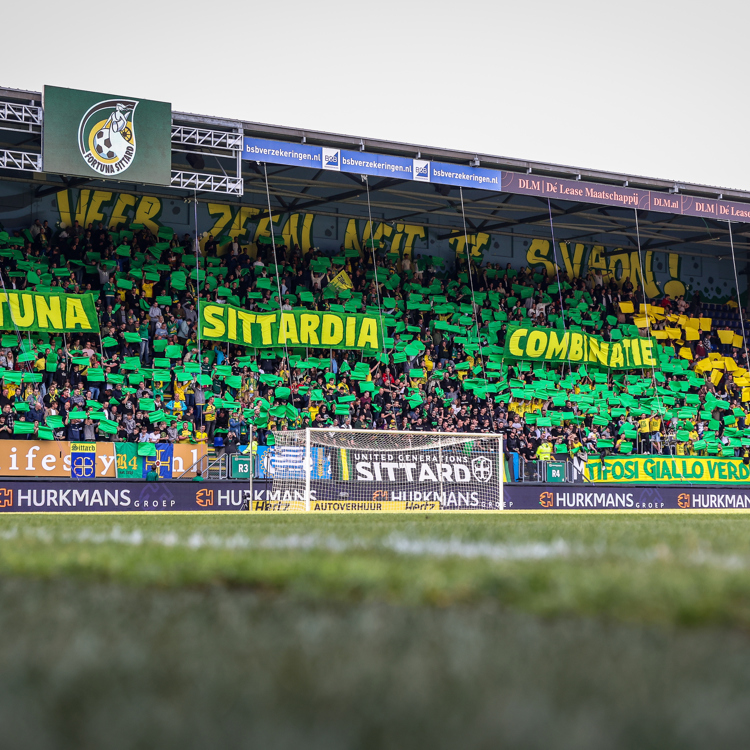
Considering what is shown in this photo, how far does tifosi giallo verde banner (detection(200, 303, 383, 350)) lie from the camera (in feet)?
76.9

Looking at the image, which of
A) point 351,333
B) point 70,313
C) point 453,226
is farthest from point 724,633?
point 453,226

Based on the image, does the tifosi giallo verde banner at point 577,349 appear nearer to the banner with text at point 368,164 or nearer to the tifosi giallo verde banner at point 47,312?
the banner with text at point 368,164

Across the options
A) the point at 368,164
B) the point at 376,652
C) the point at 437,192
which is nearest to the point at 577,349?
the point at 437,192

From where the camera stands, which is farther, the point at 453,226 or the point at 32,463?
the point at 453,226

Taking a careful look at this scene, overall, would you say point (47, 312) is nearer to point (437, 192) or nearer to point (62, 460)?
point (62, 460)

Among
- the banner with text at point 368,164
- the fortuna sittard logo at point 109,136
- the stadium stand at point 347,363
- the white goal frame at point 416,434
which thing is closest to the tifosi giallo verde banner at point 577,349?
the stadium stand at point 347,363

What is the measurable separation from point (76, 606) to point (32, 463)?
16820mm

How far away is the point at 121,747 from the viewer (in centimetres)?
155

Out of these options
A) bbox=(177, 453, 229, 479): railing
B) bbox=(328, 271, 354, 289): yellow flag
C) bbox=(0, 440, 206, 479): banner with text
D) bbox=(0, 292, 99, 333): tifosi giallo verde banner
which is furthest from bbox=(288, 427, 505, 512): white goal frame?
bbox=(328, 271, 354, 289): yellow flag

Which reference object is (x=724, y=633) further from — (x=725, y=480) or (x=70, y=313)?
(x=725, y=480)

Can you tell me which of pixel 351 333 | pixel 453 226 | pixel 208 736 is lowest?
pixel 208 736

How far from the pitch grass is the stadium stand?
55.5 feet

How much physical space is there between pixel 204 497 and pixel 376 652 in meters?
17.5

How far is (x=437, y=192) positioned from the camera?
26500 millimetres
